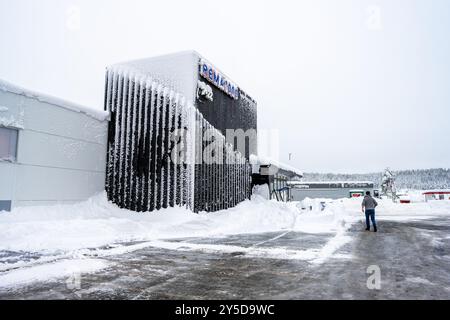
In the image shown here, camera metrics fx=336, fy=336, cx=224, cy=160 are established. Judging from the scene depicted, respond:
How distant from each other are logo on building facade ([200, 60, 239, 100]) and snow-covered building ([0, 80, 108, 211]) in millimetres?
5314

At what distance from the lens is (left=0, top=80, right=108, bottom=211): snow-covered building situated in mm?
11695

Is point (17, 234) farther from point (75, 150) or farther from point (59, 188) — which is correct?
point (75, 150)

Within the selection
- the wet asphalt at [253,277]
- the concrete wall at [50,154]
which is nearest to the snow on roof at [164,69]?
the concrete wall at [50,154]

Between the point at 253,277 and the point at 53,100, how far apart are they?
37.1 ft

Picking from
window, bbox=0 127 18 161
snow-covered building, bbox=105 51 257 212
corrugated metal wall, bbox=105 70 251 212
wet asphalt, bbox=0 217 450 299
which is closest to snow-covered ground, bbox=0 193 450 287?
wet asphalt, bbox=0 217 450 299

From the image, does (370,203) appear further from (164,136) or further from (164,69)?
(164,69)

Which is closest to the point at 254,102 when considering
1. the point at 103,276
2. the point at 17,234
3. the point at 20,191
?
the point at 20,191

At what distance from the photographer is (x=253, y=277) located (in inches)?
227

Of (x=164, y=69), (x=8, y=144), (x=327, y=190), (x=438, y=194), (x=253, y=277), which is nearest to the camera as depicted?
Answer: (x=253, y=277)

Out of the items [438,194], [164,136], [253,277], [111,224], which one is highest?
[164,136]

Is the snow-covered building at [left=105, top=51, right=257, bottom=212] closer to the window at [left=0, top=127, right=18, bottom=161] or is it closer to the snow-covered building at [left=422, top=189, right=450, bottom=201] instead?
the window at [left=0, top=127, right=18, bottom=161]

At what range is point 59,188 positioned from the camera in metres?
13.5

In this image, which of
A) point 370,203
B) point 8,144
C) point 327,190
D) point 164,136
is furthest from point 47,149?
point 327,190
